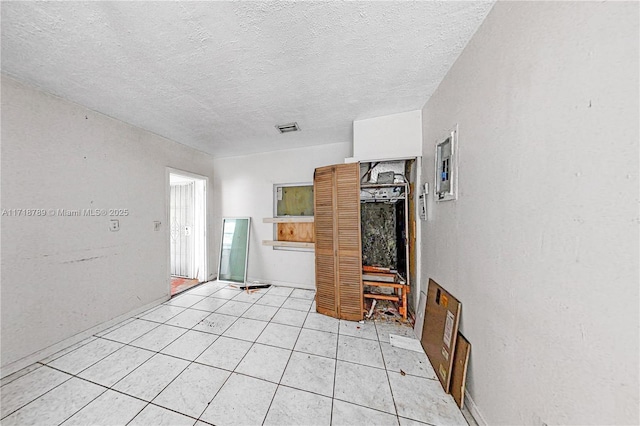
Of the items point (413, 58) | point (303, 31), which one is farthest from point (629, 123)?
point (303, 31)

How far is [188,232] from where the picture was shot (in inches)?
174

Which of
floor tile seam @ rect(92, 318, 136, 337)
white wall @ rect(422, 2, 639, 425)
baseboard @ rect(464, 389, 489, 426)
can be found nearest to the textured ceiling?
white wall @ rect(422, 2, 639, 425)

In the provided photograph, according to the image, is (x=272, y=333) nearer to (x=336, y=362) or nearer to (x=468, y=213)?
(x=336, y=362)

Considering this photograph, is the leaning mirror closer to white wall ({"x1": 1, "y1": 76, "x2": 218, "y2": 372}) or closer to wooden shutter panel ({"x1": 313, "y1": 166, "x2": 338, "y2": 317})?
white wall ({"x1": 1, "y1": 76, "x2": 218, "y2": 372})

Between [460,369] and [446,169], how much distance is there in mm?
1545

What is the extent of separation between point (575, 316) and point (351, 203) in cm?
199

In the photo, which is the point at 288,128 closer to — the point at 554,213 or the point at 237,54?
the point at 237,54

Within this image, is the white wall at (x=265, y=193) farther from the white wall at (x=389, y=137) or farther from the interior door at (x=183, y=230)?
the white wall at (x=389, y=137)

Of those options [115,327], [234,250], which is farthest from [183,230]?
[115,327]

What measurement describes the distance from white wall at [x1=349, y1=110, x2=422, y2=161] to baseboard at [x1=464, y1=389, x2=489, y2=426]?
7.40 ft

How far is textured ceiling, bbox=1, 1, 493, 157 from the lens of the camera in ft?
4.01

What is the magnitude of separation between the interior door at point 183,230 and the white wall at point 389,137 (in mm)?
3684

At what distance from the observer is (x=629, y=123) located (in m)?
0.61

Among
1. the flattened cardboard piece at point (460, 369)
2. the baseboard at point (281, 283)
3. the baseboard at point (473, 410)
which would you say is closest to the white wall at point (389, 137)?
the flattened cardboard piece at point (460, 369)
